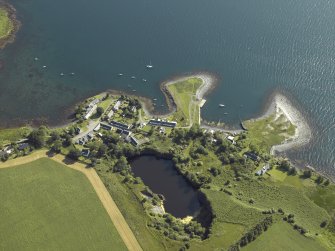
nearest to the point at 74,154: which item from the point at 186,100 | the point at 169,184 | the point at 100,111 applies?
the point at 100,111

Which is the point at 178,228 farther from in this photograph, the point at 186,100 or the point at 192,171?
the point at 186,100

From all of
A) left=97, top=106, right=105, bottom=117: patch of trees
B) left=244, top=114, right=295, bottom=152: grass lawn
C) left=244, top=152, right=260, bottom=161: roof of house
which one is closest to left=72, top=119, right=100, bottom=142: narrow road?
left=97, top=106, right=105, bottom=117: patch of trees

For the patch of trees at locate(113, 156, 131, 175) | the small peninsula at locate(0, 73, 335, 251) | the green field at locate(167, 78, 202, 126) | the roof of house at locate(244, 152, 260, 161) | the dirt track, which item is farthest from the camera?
the green field at locate(167, 78, 202, 126)

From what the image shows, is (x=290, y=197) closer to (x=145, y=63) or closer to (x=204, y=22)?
(x=145, y=63)

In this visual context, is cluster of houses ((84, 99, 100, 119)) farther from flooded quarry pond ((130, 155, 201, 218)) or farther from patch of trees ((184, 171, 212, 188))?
patch of trees ((184, 171, 212, 188))

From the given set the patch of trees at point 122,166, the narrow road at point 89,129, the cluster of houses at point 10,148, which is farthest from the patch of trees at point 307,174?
the cluster of houses at point 10,148
